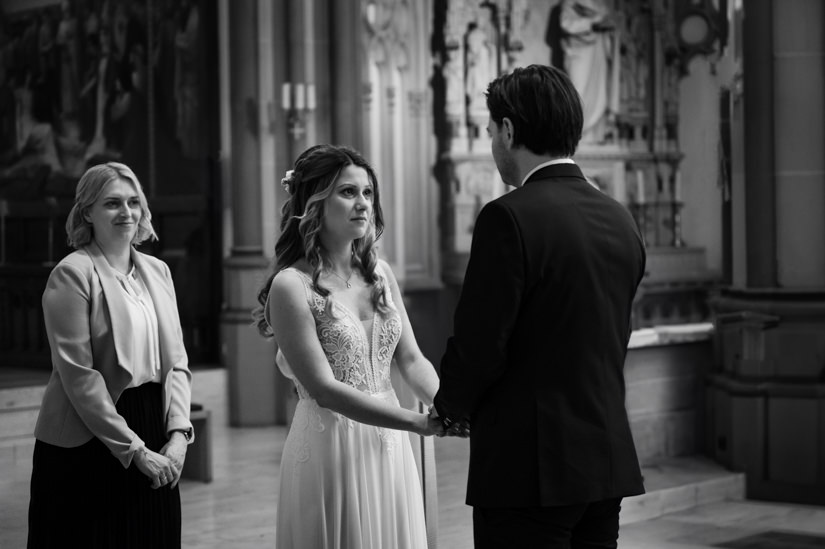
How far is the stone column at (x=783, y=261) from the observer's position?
26.3 ft

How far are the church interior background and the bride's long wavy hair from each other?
4.35 metres

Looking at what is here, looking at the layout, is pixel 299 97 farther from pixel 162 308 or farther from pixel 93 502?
pixel 93 502

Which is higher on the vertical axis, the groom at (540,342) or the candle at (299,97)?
the candle at (299,97)

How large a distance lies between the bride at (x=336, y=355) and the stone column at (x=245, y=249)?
7.30 metres

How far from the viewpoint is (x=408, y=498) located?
11.3ft

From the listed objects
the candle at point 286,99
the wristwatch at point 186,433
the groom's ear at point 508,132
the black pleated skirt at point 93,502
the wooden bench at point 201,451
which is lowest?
the wooden bench at point 201,451

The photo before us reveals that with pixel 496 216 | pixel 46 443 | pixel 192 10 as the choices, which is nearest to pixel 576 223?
pixel 496 216

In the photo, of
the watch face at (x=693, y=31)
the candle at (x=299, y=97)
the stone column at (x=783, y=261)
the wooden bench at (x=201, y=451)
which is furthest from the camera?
the watch face at (x=693, y=31)

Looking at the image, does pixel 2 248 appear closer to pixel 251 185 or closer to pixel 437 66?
pixel 251 185

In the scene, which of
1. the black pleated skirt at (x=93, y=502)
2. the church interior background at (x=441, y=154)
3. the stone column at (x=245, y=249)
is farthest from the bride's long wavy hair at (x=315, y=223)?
the stone column at (x=245, y=249)

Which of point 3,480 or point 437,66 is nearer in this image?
point 3,480

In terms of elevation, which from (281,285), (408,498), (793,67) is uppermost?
(793,67)

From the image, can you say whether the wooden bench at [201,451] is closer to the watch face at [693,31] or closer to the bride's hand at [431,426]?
the bride's hand at [431,426]

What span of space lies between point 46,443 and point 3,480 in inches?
168
